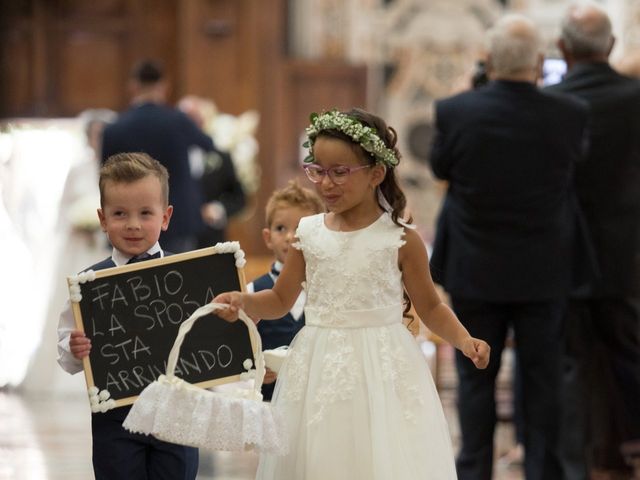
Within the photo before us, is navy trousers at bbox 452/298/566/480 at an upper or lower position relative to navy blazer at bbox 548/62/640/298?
lower

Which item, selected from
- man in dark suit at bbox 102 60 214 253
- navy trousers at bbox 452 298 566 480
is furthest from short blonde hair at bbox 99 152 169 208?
man in dark suit at bbox 102 60 214 253

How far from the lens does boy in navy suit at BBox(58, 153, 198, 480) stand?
11.4 ft

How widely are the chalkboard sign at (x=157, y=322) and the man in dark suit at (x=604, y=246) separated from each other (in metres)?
2.29

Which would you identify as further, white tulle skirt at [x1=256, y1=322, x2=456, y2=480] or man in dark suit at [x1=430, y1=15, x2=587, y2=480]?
man in dark suit at [x1=430, y1=15, x2=587, y2=480]

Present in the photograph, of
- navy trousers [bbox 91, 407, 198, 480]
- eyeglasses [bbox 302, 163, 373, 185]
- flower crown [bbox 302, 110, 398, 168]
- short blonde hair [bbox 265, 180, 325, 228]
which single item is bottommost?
navy trousers [bbox 91, 407, 198, 480]

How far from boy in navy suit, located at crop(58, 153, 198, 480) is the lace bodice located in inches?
17.6

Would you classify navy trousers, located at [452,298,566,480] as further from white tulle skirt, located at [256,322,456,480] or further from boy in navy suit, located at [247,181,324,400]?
white tulle skirt, located at [256,322,456,480]

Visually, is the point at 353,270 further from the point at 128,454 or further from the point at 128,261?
the point at 128,454

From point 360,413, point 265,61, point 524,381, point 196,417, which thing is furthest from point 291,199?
point 265,61

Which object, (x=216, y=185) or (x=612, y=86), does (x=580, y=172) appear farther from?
(x=216, y=185)

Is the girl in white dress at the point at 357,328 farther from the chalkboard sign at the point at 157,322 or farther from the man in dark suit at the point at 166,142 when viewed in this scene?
the man in dark suit at the point at 166,142

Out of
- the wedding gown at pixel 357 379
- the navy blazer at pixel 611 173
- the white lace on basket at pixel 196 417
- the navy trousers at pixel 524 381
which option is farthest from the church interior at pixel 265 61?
the white lace on basket at pixel 196 417

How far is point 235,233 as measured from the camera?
1298 centimetres

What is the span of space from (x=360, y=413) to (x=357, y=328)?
0.24 meters
